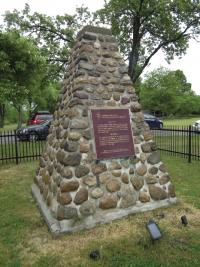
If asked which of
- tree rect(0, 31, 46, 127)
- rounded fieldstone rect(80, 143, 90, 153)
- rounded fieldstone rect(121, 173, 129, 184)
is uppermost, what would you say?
tree rect(0, 31, 46, 127)

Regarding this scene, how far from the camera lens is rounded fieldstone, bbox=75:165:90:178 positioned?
509 cm

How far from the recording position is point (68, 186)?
495cm

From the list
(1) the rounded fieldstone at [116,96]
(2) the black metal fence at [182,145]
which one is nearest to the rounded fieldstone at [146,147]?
(1) the rounded fieldstone at [116,96]

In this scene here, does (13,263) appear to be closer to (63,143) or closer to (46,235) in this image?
(46,235)

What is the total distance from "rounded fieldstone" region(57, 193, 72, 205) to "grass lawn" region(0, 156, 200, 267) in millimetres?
576

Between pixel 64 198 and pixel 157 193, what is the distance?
2111mm

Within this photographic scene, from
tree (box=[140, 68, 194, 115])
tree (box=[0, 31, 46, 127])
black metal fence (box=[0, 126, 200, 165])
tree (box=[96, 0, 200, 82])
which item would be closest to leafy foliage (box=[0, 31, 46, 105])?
tree (box=[0, 31, 46, 127])

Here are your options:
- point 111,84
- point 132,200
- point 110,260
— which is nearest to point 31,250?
point 110,260

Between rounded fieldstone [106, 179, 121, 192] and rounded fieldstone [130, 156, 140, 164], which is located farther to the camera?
rounded fieldstone [130, 156, 140, 164]

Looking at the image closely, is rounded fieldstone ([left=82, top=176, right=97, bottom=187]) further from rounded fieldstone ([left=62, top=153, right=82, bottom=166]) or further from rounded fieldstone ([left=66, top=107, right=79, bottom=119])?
rounded fieldstone ([left=66, top=107, right=79, bottom=119])

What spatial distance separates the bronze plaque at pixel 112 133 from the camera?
546 centimetres

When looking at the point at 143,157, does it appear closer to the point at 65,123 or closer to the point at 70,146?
the point at 70,146

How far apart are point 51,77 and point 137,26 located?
7.01 metres

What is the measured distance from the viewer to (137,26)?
59.3ft
